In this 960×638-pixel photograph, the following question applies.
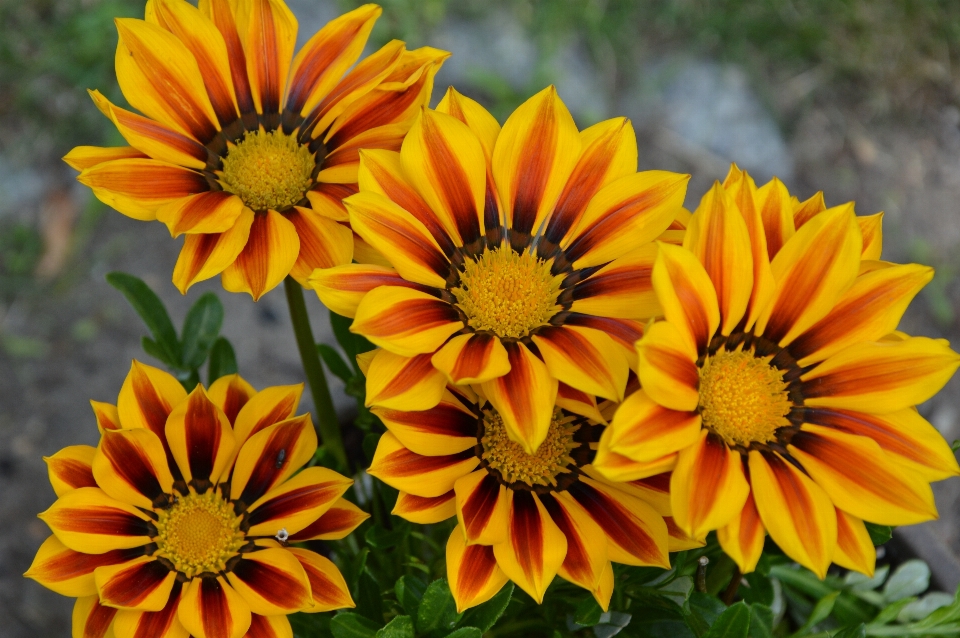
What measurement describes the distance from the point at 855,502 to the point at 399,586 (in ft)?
1.44

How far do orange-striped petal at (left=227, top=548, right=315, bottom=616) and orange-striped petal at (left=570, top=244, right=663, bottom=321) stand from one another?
0.36 meters

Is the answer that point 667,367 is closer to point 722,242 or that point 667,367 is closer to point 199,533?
point 722,242

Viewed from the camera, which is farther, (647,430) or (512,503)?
(512,503)

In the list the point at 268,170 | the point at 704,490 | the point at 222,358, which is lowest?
the point at 704,490

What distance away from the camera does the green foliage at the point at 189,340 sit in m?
1.14

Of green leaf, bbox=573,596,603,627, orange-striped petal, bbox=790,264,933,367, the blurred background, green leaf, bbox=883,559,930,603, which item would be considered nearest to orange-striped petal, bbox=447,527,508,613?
green leaf, bbox=573,596,603,627

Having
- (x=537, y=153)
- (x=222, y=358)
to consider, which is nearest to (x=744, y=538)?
(x=537, y=153)

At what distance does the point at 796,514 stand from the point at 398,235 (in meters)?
0.39

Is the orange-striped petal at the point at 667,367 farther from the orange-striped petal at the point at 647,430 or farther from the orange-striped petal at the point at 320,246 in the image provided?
the orange-striped petal at the point at 320,246

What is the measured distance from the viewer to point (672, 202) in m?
0.77

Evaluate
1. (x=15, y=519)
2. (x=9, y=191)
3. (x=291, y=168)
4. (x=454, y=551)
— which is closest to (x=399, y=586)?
(x=454, y=551)

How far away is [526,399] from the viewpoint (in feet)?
2.31

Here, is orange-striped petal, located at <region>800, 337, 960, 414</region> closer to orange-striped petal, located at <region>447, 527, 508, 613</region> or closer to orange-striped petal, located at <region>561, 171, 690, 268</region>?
orange-striped petal, located at <region>561, 171, 690, 268</region>

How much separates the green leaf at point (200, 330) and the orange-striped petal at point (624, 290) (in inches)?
21.8
